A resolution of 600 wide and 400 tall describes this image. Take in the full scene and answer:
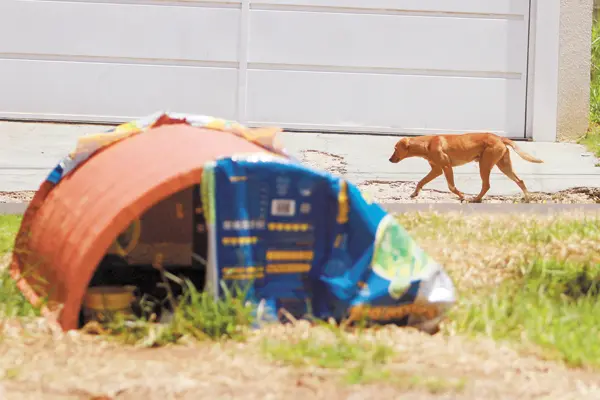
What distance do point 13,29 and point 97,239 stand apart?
6.27 m

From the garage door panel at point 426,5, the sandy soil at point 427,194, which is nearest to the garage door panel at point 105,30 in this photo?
the garage door panel at point 426,5

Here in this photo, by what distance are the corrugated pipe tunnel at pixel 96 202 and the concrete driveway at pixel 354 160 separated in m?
3.86

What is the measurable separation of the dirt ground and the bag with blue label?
0.62 feet

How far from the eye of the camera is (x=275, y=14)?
8492 mm

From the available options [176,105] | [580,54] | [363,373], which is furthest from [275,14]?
[363,373]

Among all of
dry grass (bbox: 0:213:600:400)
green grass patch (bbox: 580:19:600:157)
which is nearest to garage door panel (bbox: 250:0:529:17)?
green grass patch (bbox: 580:19:600:157)

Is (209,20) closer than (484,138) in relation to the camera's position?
No

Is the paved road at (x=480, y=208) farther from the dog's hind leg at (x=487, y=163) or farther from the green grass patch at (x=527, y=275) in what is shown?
the green grass patch at (x=527, y=275)

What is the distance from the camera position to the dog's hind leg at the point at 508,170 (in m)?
7.16

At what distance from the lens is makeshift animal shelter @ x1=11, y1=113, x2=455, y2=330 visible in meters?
2.81

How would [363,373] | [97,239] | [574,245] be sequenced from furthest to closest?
[574,245]
[97,239]
[363,373]

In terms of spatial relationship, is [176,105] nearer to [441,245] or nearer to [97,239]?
[441,245]

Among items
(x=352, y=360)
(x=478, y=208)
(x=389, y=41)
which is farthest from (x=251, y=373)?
(x=389, y=41)

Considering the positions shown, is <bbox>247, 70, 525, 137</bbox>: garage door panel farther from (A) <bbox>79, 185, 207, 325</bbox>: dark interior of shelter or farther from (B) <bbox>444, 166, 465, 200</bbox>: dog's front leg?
(A) <bbox>79, 185, 207, 325</bbox>: dark interior of shelter
